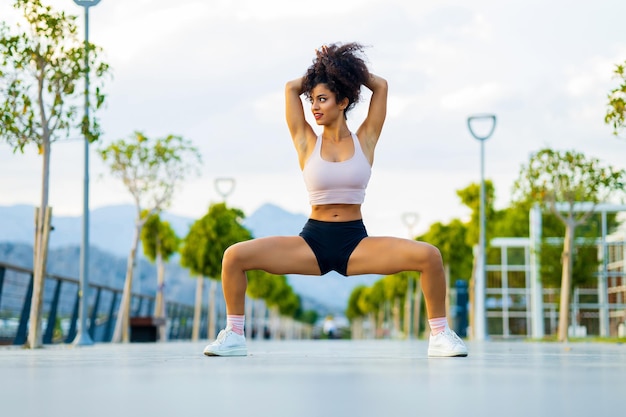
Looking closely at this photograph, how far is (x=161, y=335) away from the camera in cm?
3916

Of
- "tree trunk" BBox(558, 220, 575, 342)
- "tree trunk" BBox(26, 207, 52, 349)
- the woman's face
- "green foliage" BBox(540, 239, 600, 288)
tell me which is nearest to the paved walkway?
the woman's face

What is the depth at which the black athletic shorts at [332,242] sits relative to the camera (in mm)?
7234

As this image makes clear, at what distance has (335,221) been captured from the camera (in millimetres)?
7328

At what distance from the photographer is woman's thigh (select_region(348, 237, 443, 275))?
23.6 ft

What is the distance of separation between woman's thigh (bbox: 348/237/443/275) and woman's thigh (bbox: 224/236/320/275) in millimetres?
285

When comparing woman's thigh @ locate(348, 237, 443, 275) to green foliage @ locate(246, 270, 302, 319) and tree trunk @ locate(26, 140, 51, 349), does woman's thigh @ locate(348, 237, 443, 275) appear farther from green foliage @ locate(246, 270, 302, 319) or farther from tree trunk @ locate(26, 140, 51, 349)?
green foliage @ locate(246, 270, 302, 319)

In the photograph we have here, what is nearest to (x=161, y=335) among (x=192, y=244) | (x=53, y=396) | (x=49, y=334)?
(x=192, y=244)

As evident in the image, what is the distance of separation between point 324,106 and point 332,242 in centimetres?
99

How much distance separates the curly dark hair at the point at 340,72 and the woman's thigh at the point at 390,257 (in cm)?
111

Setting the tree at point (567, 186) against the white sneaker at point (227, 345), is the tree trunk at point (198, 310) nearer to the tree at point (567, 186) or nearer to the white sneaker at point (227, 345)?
A: the tree at point (567, 186)

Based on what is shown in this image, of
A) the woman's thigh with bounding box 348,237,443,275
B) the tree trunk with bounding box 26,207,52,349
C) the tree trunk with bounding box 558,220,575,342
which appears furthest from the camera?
the tree trunk with bounding box 558,220,575,342

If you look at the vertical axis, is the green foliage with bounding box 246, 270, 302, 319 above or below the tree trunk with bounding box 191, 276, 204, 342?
above

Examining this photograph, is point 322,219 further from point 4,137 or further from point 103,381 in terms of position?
point 4,137

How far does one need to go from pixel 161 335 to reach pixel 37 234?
21.7 m
